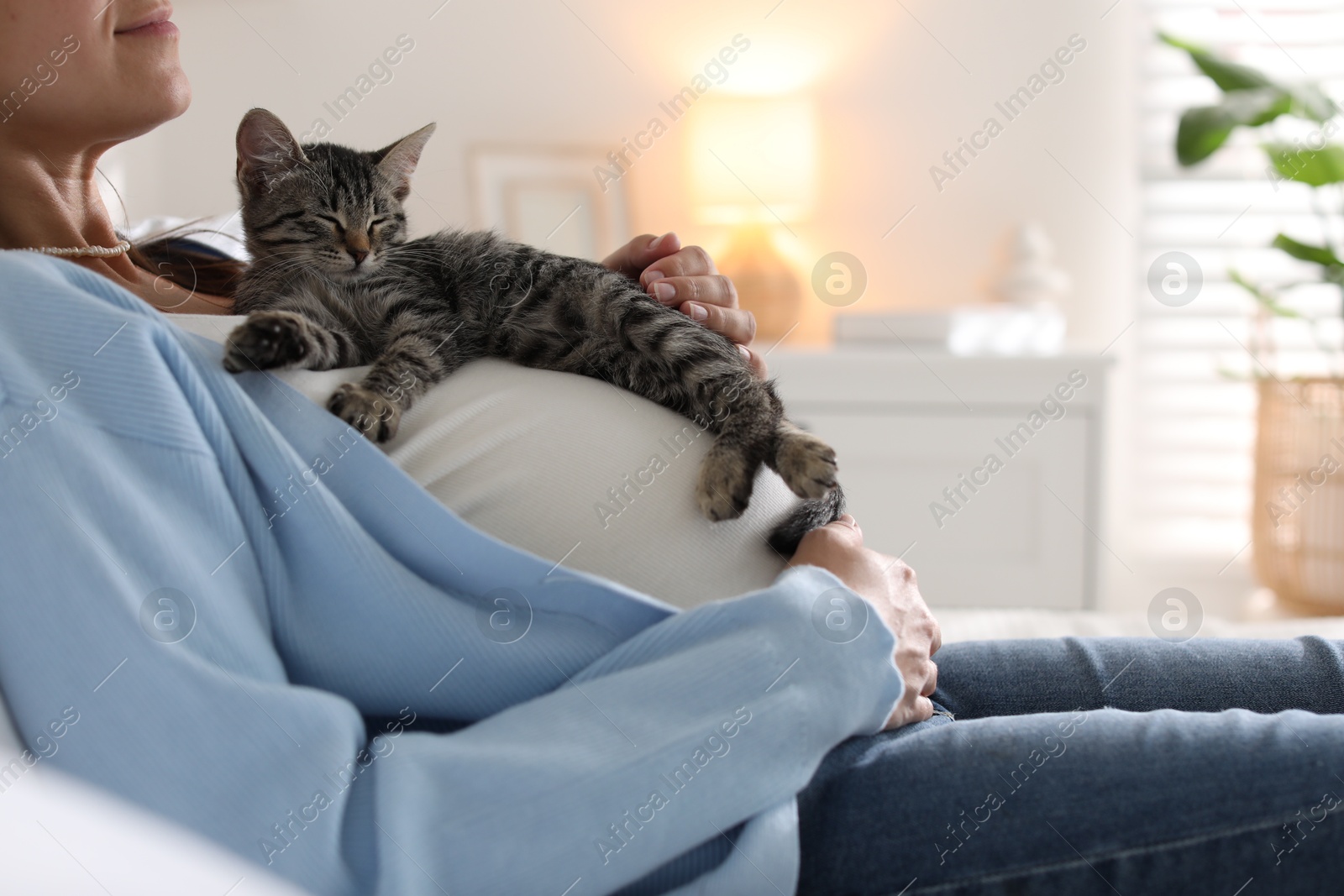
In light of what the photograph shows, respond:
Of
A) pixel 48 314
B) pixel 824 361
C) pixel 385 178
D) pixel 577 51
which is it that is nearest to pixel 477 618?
pixel 48 314

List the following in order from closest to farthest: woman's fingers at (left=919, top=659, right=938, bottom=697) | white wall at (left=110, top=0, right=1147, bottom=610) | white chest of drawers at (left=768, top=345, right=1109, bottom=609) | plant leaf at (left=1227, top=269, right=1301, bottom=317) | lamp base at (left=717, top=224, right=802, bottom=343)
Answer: woman's fingers at (left=919, top=659, right=938, bottom=697), white chest of drawers at (left=768, top=345, right=1109, bottom=609), plant leaf at (left=1227, top=269, right=1301, bottom=317), lamp base at (left=717, top=224, right=802, bottom=343), white wall at (left=110, top=0, right=1147, bottom=610)

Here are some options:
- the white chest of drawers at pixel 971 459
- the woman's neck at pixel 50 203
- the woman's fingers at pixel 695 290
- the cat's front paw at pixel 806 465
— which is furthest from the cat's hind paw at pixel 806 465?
the white chest of drawers at pixel 971 459

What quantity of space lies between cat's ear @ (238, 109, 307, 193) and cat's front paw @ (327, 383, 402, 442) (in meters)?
0.36

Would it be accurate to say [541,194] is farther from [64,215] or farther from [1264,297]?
[1264,297]

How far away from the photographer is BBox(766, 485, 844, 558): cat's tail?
893 millimetres

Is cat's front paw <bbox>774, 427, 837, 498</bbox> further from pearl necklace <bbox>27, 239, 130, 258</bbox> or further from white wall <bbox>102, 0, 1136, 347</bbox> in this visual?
white wall <bbox>102, 0, 1136, 347</bbox>

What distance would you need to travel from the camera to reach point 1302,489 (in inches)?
96.3

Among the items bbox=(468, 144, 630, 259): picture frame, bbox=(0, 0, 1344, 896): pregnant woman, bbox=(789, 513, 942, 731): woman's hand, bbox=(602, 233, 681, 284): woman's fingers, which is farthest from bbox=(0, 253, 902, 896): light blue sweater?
bbox=(468, 144, 630, 259): picture frame

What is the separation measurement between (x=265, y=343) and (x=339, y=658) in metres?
0.26

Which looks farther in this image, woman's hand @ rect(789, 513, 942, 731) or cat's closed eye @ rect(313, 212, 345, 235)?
cat's closed eye @ rect(313, 212, 345, 235)

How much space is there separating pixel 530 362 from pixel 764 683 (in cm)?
53

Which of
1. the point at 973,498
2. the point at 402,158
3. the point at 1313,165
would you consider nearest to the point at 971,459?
the point at 973,498

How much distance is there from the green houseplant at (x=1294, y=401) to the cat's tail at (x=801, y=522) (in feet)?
6.43

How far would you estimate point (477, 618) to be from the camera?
671mm
